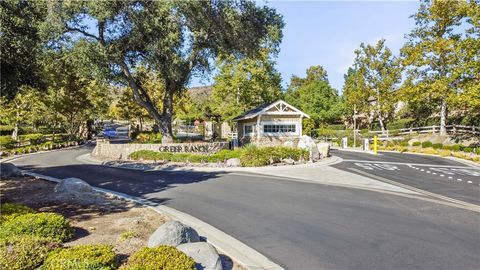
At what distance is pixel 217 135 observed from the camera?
4938 centimetres

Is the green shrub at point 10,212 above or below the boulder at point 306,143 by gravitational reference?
below

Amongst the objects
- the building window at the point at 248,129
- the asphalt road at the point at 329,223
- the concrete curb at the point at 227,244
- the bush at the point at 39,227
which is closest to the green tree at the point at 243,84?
the building window at the point at 248,129

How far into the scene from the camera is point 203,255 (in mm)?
5566

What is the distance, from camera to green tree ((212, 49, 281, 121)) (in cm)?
4056

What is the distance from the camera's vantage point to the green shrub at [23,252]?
5.06 metres

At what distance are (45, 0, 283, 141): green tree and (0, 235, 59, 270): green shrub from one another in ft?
59.4

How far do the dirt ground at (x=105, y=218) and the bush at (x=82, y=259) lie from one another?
688mm

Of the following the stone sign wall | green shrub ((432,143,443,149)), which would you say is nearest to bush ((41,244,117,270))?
the stone sign wall

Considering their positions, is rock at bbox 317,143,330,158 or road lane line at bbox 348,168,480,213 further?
rock at bbox 317,143,330,158

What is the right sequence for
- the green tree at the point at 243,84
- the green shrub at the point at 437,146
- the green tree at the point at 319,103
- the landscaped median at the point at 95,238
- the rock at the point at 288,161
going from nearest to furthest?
1. the landscaped median at the point at 95,238
2. the rock at the point at 288,161
3. the green shrub at the point at 437,146
4. the green tree at the point at 243,84
5. the green tree at the point at 319,103

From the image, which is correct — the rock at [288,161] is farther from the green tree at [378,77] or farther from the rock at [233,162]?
the green tree at [378,77]

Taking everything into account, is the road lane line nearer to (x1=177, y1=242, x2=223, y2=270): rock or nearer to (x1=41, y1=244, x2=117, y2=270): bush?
(x1=177, y1=242, x2=223, y2=270): rock

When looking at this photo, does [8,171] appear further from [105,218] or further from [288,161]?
[288,161]

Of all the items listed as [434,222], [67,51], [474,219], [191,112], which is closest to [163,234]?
[434,222]
